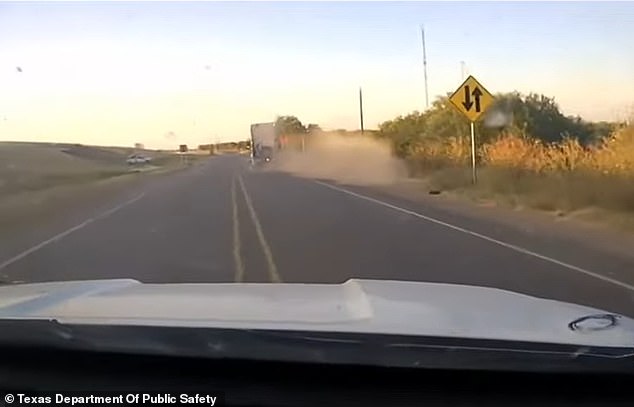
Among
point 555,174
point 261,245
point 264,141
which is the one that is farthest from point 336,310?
point 264,141

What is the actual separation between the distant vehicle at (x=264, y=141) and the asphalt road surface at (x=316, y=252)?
228ft

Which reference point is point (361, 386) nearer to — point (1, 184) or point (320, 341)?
point (320, 341)

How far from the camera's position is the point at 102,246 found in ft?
65.6

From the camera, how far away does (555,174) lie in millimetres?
34375

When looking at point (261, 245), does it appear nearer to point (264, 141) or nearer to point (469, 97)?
point (469, 97)

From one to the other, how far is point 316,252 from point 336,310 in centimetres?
1297

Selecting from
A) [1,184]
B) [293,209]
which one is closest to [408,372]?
[293,209]

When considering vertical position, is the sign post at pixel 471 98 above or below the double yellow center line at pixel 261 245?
above

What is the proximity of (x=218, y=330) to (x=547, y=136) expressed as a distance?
5472 cm

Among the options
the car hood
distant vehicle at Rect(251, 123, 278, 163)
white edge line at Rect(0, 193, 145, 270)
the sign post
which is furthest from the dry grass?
distant vehicle at Rect(251, 123, 278, 163)

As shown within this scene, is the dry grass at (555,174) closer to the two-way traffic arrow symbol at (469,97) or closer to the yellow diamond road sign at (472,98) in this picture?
the yellow diamond road sign at (472,98)

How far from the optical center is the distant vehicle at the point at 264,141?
99.7 meters

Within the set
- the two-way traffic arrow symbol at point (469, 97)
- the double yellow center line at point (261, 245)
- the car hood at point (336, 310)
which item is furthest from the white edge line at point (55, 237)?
the two-way traffic arrow symbol at point (469, 97)

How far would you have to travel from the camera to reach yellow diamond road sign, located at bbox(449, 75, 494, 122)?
118 ft
